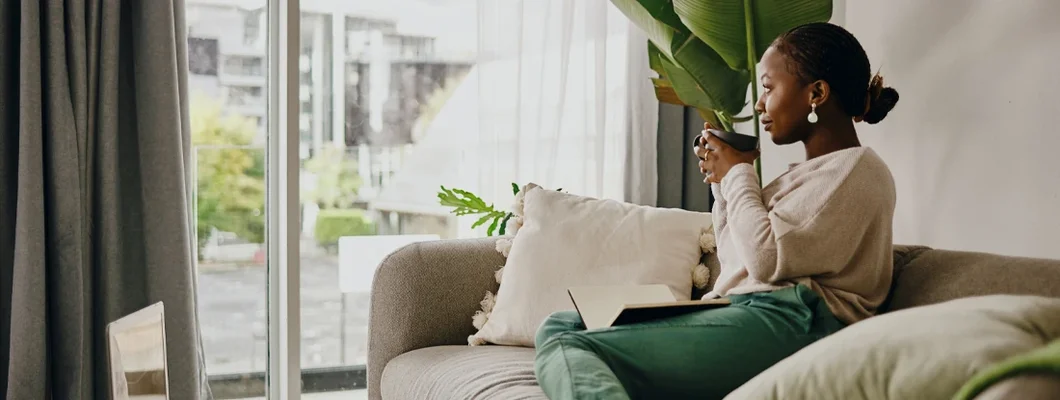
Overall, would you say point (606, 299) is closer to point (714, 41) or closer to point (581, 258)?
point (581, 258)

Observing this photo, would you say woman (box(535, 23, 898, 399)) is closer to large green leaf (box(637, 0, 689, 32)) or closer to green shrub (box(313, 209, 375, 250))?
large green leaf (box(637, 0, 689, 32))

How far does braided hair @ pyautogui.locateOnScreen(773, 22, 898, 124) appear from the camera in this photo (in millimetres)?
1640

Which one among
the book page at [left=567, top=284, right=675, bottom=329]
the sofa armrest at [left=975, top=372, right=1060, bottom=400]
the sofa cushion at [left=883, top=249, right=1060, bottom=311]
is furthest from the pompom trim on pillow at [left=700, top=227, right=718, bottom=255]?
the sofa armrest at [left=975, top=372, right=1060, bottom=400]

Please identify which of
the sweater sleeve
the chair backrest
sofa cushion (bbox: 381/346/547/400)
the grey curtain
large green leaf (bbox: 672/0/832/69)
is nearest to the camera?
the sweater sleeve

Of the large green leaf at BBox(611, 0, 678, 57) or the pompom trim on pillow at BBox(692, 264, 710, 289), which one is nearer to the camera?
the pompom trim on pillow at BBox(692, 264, 710, 289)

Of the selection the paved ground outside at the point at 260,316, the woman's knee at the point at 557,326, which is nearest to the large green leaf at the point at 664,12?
the woman's knee at the point at 557,326

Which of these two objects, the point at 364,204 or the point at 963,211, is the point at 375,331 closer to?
the point at 364,204

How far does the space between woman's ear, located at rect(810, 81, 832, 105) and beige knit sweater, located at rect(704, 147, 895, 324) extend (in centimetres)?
10

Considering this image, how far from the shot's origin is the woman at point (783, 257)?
1.42 meters

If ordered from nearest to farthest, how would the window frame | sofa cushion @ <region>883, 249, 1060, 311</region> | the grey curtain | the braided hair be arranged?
sofa cushion @ <region>883, 249, 1060, 311</region>, the braided hair, the grey curtain, the window frame

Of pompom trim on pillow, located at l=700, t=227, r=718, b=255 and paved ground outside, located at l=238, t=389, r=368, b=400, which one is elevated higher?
pompom trim on pillow, located at l=700, t=227, r=718, b=255

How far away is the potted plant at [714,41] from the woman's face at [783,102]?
1.54ft

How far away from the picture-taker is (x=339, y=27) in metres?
3.20

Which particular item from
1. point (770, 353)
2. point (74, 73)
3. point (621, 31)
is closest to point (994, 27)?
point (770, 353)
